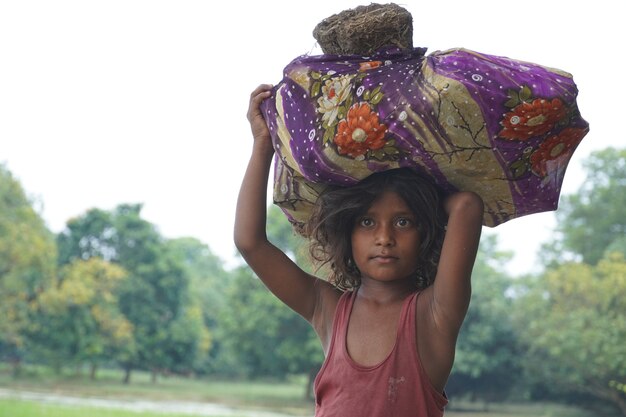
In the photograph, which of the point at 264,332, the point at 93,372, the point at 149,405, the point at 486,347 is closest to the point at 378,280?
the point at 486,347

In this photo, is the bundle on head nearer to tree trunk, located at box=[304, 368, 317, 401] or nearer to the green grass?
the green grass

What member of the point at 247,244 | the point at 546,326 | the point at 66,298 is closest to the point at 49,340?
the point at 66,298

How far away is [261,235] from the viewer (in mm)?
1672

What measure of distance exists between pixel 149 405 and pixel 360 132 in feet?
80.2

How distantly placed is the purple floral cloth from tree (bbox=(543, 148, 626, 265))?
2543 centimetres

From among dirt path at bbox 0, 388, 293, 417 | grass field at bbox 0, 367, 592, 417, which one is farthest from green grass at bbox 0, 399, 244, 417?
dirt path at bbox 0, 388, 293, 417

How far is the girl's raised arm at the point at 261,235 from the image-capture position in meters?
1.67

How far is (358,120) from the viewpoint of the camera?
1.47m

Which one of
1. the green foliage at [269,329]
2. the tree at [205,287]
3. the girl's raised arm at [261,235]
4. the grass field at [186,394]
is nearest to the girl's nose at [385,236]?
the girl's raised arm at [261,235]

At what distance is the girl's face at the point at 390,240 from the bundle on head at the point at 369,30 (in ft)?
0.81

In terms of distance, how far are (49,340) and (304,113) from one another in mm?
27002

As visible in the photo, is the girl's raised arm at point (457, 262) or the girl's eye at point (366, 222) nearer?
the girl's raised arm at point (457, 262)

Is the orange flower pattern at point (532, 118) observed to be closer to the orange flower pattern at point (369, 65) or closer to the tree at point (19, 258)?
the orange flower pattern at point (369, 65)

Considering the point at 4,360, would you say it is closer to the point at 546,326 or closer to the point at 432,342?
the point at 546,326
